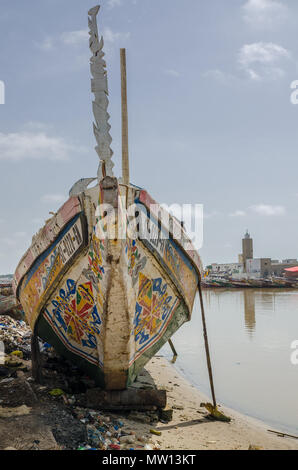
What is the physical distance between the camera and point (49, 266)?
5117 mm

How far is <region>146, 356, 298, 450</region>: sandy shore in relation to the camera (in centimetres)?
435

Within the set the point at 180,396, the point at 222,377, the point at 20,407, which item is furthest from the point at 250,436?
the point at 222,377

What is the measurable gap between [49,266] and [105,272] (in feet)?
4.28

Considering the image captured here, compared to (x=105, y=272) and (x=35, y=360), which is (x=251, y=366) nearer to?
(x=35, y=360)

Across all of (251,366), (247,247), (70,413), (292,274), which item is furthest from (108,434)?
(247,247)

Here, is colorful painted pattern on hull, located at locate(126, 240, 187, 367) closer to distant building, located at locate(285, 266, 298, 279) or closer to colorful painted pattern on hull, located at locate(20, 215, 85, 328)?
colorful painted pattern on hull, located at locate(20, 215, 85, 328)

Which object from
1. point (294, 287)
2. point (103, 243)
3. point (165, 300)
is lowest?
point (294, 287)

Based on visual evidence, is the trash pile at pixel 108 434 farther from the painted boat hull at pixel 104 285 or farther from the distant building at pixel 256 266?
the distant building at pixel 256 266

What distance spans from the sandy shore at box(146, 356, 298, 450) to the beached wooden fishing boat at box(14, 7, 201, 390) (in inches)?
35.7

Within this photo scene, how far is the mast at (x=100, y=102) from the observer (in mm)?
3926

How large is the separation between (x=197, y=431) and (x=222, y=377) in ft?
11.8

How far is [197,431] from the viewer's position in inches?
190
